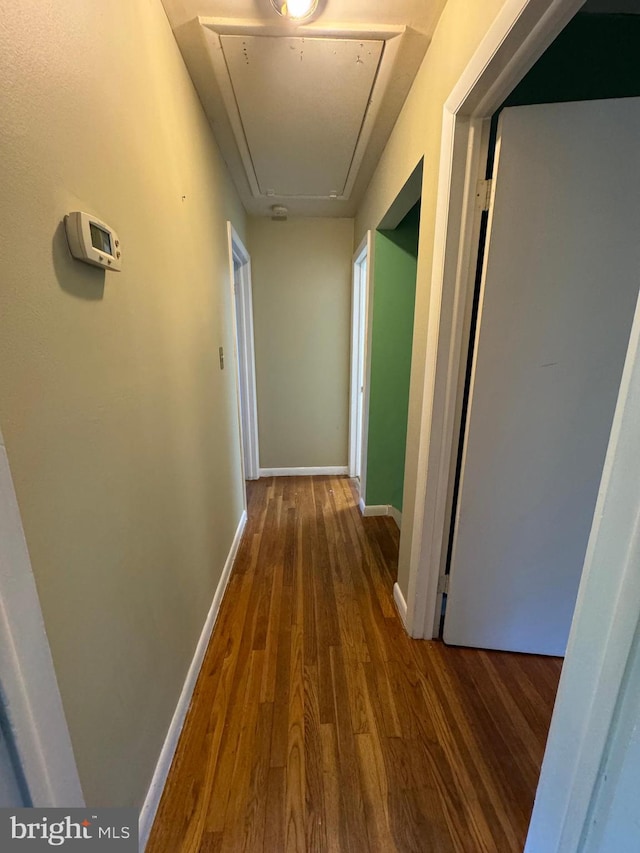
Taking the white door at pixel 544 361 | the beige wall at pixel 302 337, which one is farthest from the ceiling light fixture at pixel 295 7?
the beige wall at pixel 302 337

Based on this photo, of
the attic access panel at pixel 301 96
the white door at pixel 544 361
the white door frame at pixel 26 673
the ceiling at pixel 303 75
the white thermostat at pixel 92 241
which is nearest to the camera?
the white door frame at pixel 26 673

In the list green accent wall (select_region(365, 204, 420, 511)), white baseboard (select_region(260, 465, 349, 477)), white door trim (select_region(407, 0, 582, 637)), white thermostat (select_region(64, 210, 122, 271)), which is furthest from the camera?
white baseboard (select_region(260, 465, 349, 477))

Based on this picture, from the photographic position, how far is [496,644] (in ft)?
4.87

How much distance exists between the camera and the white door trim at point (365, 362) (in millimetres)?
2305

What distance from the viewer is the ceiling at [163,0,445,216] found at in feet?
3.77

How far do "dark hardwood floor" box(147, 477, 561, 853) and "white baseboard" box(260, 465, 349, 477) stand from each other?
163 centimetres

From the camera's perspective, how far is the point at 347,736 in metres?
1.17

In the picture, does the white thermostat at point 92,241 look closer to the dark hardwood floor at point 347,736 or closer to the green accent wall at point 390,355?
the dark hardwood floor at point 347,736

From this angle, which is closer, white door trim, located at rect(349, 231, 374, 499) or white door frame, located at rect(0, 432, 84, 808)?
white door frame, located at rect(0, 432, 84, 808)

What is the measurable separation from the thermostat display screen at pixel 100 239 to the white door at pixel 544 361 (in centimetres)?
111

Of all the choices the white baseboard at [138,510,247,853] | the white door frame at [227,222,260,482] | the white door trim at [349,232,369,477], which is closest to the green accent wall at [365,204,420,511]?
the white door trim at [349,232,369,477]

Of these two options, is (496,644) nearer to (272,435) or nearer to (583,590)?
(583,590)

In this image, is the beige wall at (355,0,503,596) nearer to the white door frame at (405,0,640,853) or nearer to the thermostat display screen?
the white door frame at (405,0,640,853)
